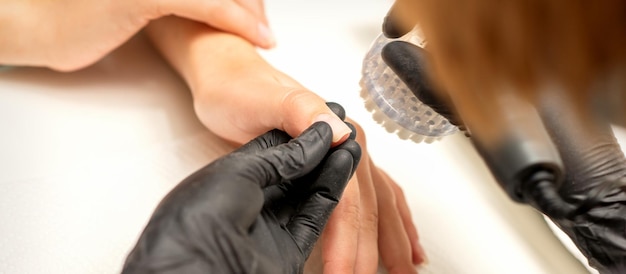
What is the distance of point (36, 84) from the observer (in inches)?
27.4

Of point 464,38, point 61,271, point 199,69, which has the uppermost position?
point 464,38

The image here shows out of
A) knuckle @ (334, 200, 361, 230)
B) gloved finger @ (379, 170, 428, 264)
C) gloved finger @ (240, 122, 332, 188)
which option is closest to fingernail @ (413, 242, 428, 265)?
gloved finger @ (379, 170, 428, 264)

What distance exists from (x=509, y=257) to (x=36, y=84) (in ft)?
1.98

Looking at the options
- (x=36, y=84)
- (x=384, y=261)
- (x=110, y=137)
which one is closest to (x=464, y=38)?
(x=384, y=261)

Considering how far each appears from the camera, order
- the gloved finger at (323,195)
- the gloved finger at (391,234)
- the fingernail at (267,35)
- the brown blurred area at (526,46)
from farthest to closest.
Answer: the fingernail at (267,35)
the gloved finger at (391,234)
the gloved finger at (323,195)
the brown blurred area at (526,46)

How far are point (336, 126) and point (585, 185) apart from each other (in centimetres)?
20

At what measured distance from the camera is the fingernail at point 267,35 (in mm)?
Result: 783

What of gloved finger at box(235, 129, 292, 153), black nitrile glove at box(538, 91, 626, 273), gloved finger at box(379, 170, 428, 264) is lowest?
gloved finger at box(379, 170, 428, 264)

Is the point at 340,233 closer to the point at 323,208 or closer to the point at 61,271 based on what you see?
the point at 323,208

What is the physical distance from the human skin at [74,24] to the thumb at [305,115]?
0.20 meters

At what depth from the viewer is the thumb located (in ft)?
1.65

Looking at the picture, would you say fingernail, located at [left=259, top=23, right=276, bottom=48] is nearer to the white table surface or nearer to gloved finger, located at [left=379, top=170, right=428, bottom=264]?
the white table surface

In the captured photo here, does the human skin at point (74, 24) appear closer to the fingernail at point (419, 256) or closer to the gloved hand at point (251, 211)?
the gloved hand at point (251, 211)

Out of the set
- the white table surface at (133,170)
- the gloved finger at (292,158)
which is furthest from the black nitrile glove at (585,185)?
the white table surface at (133,170)
